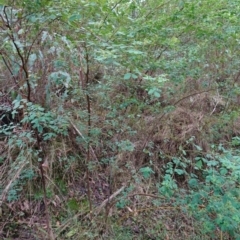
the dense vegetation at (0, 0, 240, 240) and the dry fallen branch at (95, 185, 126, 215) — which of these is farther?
the dry fallen branch at (95, 185, 126, 215)

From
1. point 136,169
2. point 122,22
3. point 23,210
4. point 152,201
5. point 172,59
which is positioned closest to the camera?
point 122,22

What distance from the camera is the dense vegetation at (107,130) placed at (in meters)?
1.82

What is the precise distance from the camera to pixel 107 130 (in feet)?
9.17

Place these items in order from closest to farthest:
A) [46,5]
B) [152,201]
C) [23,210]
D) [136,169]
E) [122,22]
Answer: [46,5] → [122,22] → [23,210] → [152,201] → [136,169]

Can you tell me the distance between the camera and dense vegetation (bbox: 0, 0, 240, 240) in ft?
5.96

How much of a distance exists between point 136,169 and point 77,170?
0.55 meters

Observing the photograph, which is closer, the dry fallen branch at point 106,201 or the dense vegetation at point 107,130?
the dense vegetation at point 107,130

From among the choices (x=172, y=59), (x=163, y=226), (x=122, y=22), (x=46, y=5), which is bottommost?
(x=163, y=226)

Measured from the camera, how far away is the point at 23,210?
2373mm

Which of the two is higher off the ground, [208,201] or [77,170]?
[208,201]

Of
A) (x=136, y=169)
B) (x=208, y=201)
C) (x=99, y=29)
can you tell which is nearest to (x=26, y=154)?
(x=136, y=169)

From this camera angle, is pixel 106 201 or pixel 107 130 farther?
pixel 107 130

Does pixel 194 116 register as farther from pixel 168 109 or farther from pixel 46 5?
pixel 46 5

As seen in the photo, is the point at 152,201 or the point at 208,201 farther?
the point at 152,201
